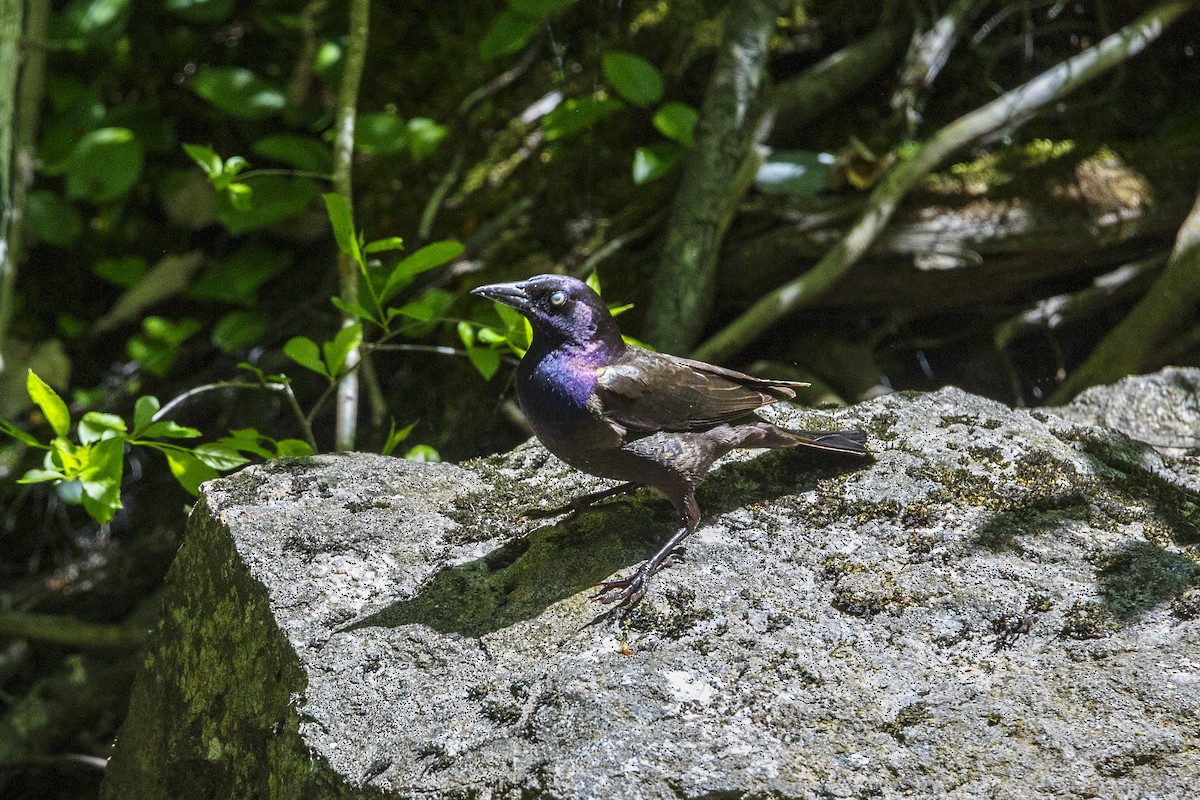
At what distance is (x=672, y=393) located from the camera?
2844 mm

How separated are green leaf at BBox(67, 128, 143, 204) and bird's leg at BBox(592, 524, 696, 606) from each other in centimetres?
358

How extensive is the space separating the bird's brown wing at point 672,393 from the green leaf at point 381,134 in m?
2.38

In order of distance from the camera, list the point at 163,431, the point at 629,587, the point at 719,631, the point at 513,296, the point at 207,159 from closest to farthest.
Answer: the point at 719,631 < the point at 629,587 < the point at 513,296 < the point at 163,431 < the point at 207,159

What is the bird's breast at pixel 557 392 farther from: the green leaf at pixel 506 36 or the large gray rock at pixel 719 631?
the green leaf at pixel 506 36

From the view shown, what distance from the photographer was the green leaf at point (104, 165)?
5.05 m

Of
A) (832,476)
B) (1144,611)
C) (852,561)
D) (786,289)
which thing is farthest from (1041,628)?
(786,289)

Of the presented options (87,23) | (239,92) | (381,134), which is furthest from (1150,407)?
(87,23)

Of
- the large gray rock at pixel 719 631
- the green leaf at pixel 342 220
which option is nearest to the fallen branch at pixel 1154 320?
the large gray rock at pixel 719 631

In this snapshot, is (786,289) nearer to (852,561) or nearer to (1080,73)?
(1080,73)

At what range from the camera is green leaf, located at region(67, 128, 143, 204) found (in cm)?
505

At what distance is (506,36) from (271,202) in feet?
4.29

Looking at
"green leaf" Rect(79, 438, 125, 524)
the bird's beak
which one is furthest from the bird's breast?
"green leaf" Rect(79, 438, 125, 524)

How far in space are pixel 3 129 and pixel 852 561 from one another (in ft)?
13.5

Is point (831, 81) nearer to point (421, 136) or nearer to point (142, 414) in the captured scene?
point (421, 136)
